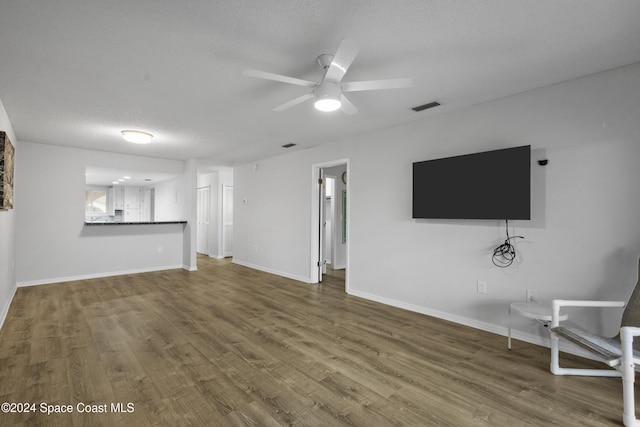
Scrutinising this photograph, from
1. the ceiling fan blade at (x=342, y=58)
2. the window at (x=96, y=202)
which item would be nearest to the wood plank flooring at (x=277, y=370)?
the ceiling fan blade at (x=342, y=58)

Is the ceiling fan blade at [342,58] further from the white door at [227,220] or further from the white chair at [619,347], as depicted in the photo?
the white door at [227,220]

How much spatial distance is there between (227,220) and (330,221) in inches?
118

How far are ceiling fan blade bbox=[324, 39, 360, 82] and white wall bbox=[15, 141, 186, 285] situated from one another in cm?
531

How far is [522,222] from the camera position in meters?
2.86

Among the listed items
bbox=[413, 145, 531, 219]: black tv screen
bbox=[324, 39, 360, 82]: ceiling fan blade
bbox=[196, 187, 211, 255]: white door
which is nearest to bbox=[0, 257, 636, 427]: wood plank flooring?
bbox=[413, 145, 531, 219]: black tv screen

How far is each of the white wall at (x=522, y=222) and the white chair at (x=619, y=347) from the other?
1.15ft

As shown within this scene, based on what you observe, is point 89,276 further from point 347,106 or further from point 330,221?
point 347,106

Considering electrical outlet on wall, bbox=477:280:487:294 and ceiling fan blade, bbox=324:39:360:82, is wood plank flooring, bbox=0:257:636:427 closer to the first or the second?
electrical outlet on wall, bbox=477:280:487:294

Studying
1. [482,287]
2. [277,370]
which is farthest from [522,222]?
[277,370]

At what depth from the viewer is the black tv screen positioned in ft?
9.12

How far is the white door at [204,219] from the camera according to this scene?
852cm

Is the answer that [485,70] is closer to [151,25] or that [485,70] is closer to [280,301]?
[151,25]

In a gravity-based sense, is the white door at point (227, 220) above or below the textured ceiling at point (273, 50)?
below

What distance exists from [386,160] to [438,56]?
1875 mm
